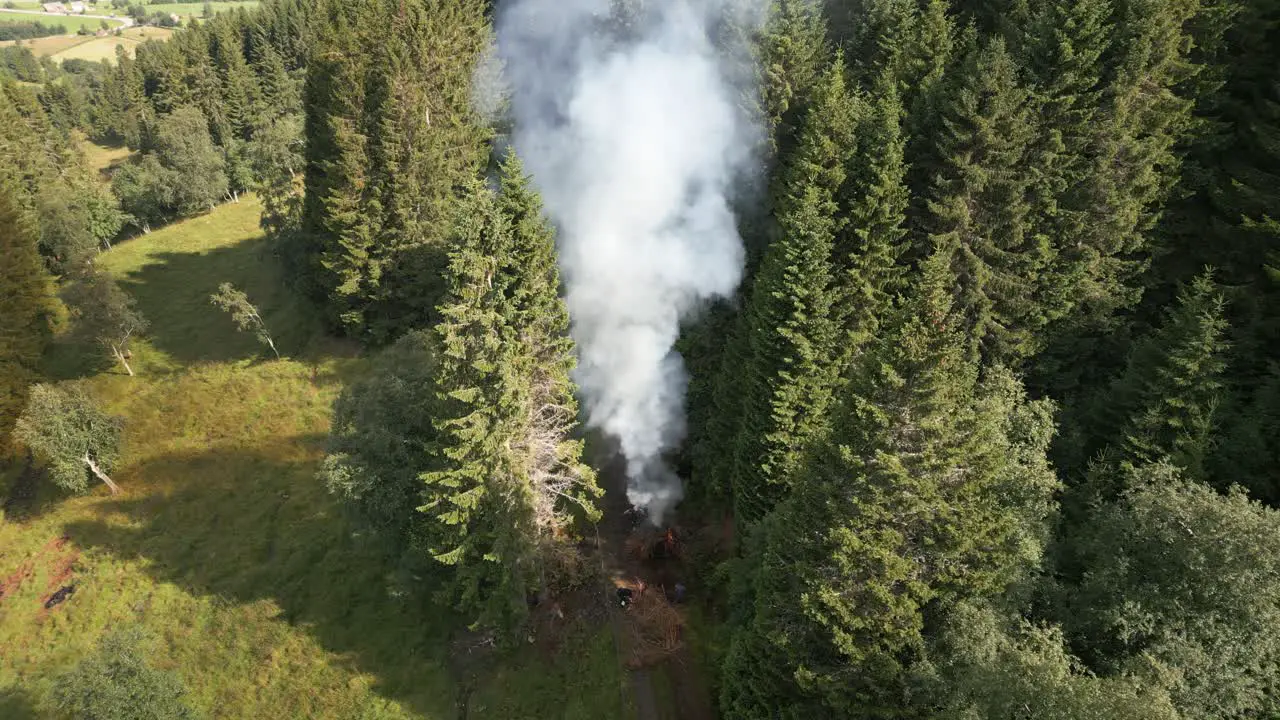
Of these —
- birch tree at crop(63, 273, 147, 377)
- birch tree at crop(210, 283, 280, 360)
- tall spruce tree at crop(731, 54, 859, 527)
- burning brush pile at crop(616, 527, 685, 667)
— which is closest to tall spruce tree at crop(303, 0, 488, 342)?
birch tree at crop(210, 283, 280, 360)

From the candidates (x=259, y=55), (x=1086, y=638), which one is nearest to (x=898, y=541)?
(x=1086, y=638)

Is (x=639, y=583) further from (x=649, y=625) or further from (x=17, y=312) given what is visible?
(x=17, y=312)

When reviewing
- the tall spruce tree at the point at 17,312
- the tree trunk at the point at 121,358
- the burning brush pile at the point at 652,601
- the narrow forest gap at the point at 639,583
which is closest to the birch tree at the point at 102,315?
the tree trunk at the point at 121,358

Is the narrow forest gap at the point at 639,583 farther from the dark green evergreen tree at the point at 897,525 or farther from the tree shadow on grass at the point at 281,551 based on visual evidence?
the dark green evergreen tree at the point at 897,525

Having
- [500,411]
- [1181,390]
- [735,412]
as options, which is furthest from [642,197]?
[1181,390]

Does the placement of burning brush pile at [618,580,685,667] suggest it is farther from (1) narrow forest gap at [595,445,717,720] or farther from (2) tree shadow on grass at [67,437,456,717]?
(2) tree shadow on grass at [67,437,456,717]

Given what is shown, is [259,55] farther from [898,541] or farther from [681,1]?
[898,541]
